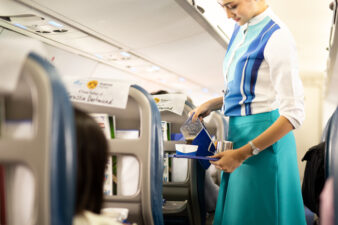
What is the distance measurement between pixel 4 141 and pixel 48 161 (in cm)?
11

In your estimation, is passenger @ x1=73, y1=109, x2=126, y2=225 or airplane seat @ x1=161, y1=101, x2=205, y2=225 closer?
passenger @ x1=73, y1=109, x2=126, y2=225

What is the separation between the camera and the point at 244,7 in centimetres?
164

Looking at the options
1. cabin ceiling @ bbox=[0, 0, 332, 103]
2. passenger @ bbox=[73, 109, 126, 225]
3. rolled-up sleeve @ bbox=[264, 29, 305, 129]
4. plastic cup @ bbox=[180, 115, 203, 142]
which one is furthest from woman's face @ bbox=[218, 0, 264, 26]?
cabin ceiling @ bbox=[0, 0, 332, 103]

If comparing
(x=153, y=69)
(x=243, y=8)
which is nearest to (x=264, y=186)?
(x=243, y=8)

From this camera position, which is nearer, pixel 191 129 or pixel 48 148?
pixel 48 148

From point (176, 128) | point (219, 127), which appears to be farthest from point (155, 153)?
point (219, 127)

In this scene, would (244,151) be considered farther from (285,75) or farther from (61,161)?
(61,161)

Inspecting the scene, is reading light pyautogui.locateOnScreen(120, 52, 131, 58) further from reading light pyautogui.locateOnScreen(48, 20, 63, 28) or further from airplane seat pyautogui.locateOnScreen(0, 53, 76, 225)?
airplane seat pyautogui.locateOnScreen(0, 53, 76, 225)

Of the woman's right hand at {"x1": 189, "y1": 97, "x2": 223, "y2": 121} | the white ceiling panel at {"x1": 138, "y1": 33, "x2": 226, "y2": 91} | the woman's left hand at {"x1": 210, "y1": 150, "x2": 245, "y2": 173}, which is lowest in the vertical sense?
the woman's left hand at {"x1": 210, "y1": 150, "x2": 245, "y2": 173}

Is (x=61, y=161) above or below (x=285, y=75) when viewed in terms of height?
below

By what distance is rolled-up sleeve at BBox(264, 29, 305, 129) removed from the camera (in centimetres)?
148

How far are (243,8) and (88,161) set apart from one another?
120cm

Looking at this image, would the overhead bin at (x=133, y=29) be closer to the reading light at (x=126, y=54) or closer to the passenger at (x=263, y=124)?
the reading light at (x=126, y=54)

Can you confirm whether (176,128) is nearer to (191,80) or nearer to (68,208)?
(68,208)
